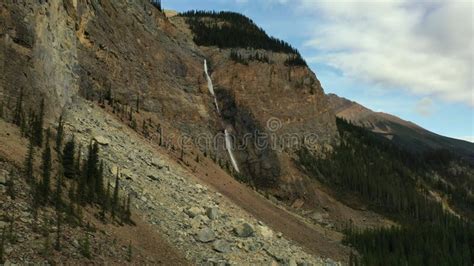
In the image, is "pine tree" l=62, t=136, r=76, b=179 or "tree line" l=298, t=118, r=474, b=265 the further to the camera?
"tree line" l=298, t=118, r=474, b=265

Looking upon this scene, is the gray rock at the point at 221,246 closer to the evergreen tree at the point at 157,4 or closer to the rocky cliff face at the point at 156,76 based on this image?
the rocky cliff face at the point at 156,76

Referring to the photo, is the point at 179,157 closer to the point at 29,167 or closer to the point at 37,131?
the point at 37,131

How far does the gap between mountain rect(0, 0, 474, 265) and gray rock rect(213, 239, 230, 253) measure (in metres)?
0.11

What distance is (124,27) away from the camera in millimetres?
57562

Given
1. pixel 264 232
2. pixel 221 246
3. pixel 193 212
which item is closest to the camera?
pixel 221 246

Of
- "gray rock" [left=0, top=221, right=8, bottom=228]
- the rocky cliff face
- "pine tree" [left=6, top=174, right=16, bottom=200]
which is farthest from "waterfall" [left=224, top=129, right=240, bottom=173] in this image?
"gray rock" [left=0, top=221, right=8, bottom=228]

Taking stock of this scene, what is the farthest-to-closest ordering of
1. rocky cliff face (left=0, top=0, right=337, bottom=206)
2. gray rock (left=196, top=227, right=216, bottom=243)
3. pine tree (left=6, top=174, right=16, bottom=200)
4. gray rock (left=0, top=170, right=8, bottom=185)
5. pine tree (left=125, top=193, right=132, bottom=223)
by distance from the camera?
rocky cliff face (left=0, top=0, right=337, bottom=206), gray rock (left=196, top=227, right=216, bottom=243), pine tree (left=125, top=193, right=132, bottom=223), gray rock (left=0, top=170, right=8, bottom=185), pine tree (left=6, top=174, right=16, bottom=200)

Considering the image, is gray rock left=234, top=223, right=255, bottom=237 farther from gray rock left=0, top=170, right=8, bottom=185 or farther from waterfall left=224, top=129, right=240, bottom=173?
waterfall left=224, top=129, right=240, bottom=173

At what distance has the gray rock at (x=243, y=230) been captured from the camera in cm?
3403

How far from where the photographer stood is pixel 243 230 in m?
34.5

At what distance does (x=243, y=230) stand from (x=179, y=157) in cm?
1671

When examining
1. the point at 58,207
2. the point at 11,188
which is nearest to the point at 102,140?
the point at 58,207

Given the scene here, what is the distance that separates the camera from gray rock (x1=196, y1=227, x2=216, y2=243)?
3011 cm

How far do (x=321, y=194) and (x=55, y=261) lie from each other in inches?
2151
